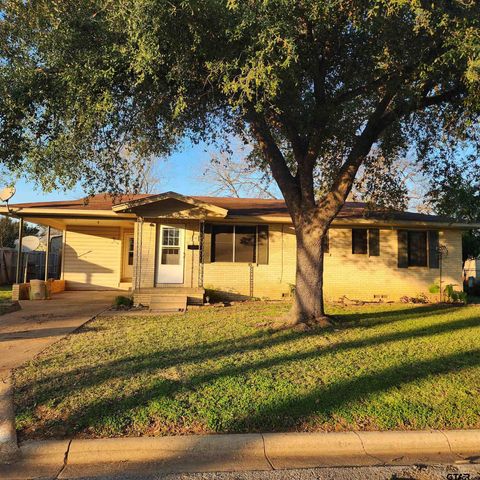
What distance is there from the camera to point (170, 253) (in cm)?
1504

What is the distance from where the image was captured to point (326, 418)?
188 inches

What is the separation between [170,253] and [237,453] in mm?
11163

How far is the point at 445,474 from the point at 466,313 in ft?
30.9

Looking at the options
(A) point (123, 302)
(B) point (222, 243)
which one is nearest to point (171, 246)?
(B) point (222, 243)

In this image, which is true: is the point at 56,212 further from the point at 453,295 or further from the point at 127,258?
the point at 453,295

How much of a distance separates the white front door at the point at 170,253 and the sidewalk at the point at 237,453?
424 inches

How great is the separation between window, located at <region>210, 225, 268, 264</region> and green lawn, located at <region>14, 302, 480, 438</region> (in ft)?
19.0

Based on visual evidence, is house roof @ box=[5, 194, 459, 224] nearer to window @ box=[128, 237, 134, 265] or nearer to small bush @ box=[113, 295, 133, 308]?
window @ box=[128, 237, 134, 265]

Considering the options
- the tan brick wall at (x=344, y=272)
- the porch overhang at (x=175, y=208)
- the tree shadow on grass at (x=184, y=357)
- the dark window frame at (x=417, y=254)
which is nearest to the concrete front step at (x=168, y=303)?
the tan brick wall at (x=344, y=272)

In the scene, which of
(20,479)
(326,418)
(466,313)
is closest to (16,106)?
(20,479)

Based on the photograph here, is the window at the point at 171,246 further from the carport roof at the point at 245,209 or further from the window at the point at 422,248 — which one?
the window at the point at 422,248

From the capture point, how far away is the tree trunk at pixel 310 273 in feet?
31.5

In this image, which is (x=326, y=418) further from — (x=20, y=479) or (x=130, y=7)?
(x=130, y=7)

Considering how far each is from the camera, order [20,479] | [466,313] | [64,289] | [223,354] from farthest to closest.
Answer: [64,289] < [466,313] < [223,354] < [20,479]
